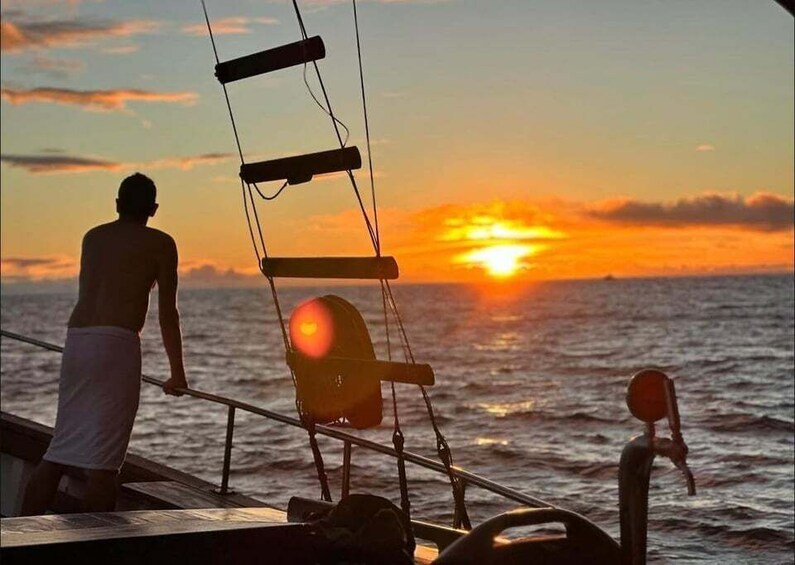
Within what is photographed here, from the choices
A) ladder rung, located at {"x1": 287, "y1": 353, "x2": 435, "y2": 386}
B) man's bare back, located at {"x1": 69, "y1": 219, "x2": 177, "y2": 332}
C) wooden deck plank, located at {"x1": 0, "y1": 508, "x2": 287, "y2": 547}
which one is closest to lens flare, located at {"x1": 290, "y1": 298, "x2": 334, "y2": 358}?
ladder rung, located at {"x1": 287, "y1": 353, "x2": 435, "y2": 386}

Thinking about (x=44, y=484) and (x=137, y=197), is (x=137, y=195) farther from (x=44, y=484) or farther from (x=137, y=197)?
(x=44, y=484)

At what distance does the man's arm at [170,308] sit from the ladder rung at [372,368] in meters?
1.26

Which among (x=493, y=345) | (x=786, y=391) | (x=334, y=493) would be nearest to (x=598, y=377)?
(x=786, y=391)

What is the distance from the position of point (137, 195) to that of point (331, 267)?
5.38 ft

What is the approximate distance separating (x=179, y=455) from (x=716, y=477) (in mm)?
10567

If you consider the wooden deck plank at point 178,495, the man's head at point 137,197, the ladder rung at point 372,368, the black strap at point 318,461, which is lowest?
the wooden deck plank at point 178,495

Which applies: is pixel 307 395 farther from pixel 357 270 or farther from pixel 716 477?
pixel 716 477

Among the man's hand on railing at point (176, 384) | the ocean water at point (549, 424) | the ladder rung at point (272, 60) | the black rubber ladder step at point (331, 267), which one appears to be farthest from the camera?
the ocean water at point (549, 424)

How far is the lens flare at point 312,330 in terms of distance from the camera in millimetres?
4840

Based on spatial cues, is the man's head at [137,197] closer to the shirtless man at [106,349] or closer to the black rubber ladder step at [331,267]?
the shirtless man at [106,349]

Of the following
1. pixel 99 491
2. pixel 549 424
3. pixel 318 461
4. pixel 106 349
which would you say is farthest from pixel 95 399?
pixel 549 424

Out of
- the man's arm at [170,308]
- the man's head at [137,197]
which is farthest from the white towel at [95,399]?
the man's head at [137,197]

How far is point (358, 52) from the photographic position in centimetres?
489

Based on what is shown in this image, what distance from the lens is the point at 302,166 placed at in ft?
15.5
